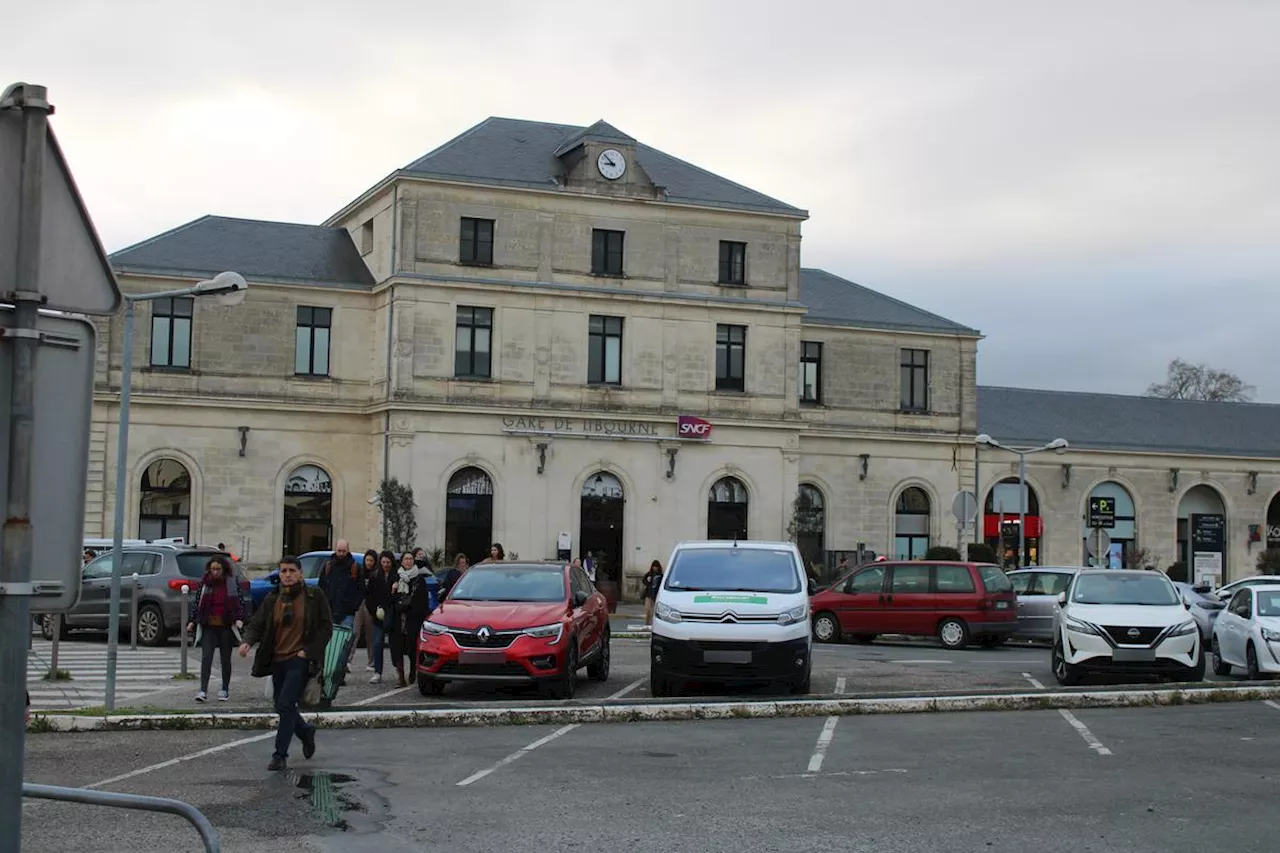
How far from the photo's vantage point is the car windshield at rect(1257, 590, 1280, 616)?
22.4m

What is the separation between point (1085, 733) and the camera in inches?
609

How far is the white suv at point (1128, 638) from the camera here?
2050 cm

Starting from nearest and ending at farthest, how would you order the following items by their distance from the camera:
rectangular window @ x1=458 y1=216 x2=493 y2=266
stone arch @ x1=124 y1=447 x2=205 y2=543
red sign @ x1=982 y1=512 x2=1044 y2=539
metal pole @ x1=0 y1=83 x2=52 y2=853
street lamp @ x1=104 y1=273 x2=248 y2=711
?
metal pole @ x1=0 y1=83 x2=52 y2=853 → street lamp @ x1=104 y1=273 x2=248 y2=711 → stone arch @ x1=124 y1=447 x2=205 y2=543 → rectangular window @ x1=458 y1=216 x2=493 y2=266 → red sign @ x1=982 y1=512 x2=1044 y2=539

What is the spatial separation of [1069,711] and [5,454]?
15.2 meters

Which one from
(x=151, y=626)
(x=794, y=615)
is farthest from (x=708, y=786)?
(x=151, y=626)

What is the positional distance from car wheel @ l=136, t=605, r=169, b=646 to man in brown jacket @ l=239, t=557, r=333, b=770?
1526 cm

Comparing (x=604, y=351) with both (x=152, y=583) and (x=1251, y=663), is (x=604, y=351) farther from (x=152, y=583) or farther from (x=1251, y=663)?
(x=1251, y=663)

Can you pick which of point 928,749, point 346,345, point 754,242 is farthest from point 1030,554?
point 928,749

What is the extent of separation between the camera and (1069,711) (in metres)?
17.5

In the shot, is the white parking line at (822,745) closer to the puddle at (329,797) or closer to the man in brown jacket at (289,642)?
the puddle at (329,797)

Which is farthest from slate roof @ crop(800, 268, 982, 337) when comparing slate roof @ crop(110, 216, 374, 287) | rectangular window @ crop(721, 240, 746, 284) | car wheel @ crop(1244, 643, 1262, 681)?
car wheel @ crop(1244, 643, 1262, 681)

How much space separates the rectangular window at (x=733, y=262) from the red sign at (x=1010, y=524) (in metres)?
15.0

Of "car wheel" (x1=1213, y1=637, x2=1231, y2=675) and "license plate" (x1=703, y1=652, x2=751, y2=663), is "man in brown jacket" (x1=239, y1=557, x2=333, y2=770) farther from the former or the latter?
"car wheel" (x1=1213, y1=637, x2=1231, y2=675)

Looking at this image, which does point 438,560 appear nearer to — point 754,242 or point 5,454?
point 754,242
